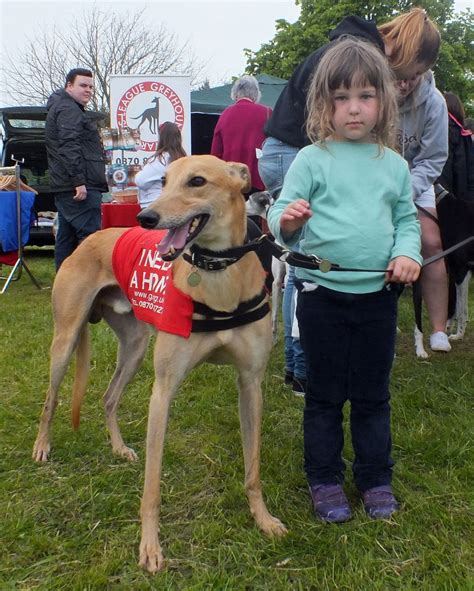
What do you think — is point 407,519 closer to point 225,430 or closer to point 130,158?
point 225,430

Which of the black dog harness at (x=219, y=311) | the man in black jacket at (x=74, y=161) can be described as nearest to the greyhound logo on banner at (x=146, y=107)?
the man in black jacket at (x=74, y=161)

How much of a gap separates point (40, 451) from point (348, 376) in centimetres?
166

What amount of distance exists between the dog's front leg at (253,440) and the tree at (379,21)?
64.7 ft

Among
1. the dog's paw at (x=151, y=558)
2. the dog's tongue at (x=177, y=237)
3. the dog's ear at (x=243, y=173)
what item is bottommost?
the dog's paw at (x=151, y=558)

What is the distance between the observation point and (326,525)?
2.37 metres

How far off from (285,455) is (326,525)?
2.07ft

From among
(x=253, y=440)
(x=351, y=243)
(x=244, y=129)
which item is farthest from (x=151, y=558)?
(x=244, y=129)

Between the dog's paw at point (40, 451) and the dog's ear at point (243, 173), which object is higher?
the dog's ear at point (243, 173)

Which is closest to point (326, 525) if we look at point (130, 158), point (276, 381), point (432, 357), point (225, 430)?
point (225, 430)

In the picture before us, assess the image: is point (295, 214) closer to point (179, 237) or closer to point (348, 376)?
point (179, 237)

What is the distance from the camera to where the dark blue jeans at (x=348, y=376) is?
2338mm

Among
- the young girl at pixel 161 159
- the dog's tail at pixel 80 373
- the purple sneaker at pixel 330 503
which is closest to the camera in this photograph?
the purple sneaker at pixel 330 503

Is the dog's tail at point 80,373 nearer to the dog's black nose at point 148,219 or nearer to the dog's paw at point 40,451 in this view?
the dog's paw at point 40,451

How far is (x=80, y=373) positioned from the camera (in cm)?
317
